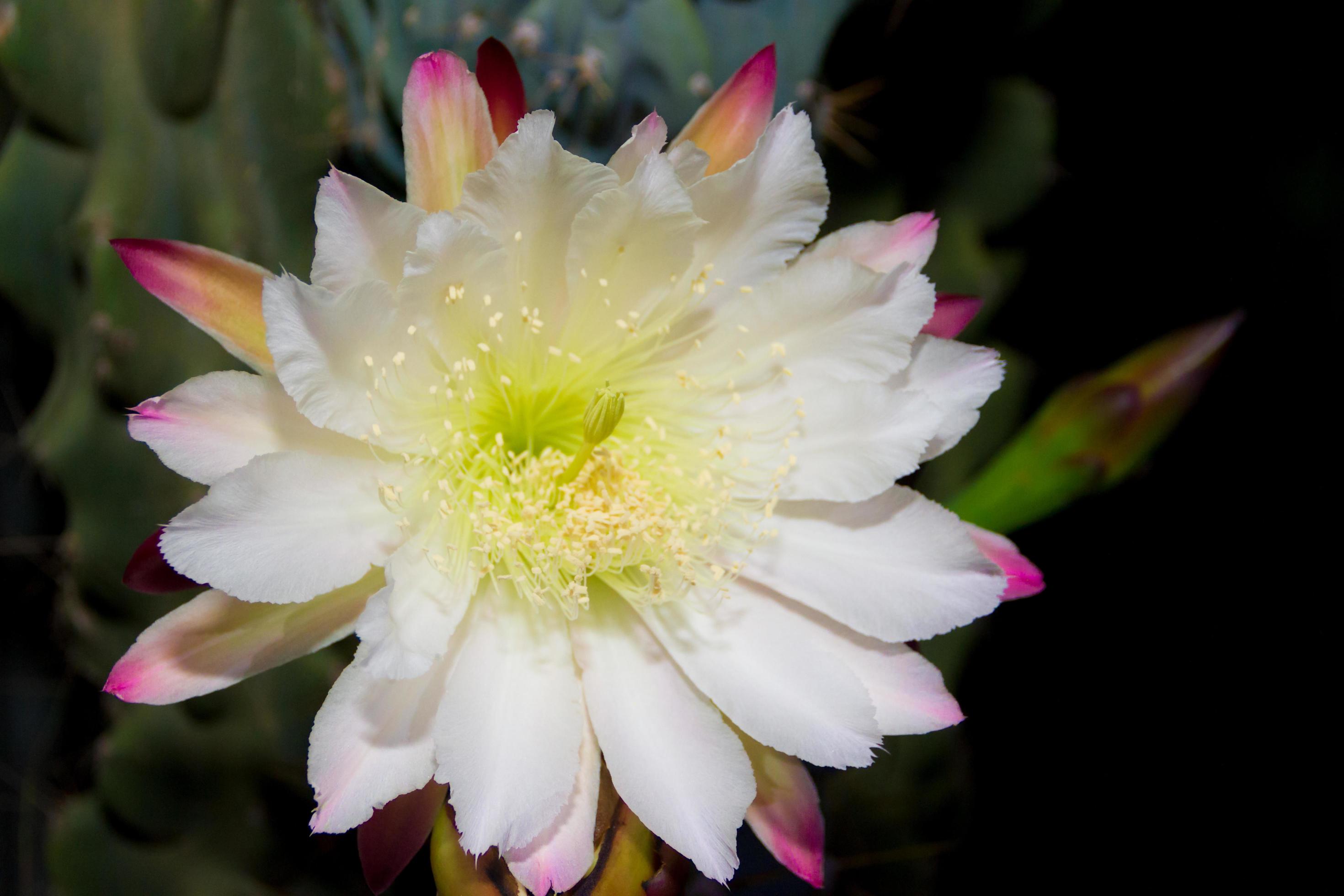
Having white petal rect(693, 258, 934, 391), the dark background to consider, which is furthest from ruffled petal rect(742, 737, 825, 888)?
the dark background

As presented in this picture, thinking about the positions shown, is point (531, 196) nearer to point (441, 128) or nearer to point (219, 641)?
point (441, 128)

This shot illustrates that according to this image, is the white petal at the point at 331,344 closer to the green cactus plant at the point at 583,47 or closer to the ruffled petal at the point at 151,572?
the ruffled petal at the point at 151,572

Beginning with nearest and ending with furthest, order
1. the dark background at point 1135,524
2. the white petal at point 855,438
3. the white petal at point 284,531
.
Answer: the white petal at point 284,531 < the white petal at point 855,438 < the dark background at point 1135,524

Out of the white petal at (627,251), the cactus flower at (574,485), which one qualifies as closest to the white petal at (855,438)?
the cactus flower at (574,485)

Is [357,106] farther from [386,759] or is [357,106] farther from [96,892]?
[96,892]

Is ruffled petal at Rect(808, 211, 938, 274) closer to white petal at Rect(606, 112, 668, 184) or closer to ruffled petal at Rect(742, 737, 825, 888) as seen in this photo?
white petal at Rect(606, 112, 668, 184)

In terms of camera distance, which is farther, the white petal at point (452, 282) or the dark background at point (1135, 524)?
the dark background at point (1135, 524)

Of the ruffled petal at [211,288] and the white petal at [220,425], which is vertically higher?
the ruffled petal at [211,288]
